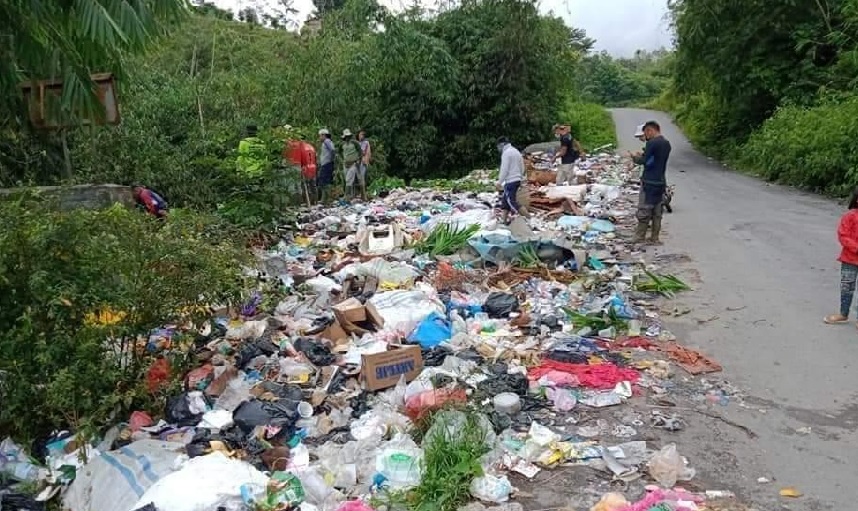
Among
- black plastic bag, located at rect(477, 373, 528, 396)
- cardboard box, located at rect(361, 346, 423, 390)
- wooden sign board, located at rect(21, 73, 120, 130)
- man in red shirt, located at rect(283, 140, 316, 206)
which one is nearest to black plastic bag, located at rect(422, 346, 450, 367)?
cardboard box, located at rect(361, 346, 423, 390)

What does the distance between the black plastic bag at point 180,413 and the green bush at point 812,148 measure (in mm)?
12500

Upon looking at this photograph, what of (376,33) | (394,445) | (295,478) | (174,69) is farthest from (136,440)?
(174,69)

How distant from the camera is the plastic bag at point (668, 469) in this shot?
3673 mm

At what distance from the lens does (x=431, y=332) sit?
236 inches

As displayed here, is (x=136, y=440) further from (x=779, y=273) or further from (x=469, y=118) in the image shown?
(x=469, y=118)

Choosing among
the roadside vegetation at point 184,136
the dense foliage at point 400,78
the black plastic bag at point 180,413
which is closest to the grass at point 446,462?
the black plastic bag at point 180,413

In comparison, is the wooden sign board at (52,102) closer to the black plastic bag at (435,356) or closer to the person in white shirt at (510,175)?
the black plastic bag at (435,356)

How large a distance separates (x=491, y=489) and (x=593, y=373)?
174 centimetres

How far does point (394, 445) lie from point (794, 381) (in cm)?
281

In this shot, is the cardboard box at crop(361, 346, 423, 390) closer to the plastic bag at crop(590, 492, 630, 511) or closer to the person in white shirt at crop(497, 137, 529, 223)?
the plastic bag at crop(590, 492, 630, 511)

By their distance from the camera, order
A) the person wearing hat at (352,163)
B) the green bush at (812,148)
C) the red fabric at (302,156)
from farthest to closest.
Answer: the person wearing hat at (352,163)
the green bush at (812,148)
the red fabric at (302,156)

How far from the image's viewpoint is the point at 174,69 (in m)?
23.1

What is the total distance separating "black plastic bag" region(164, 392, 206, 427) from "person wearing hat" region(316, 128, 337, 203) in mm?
10091

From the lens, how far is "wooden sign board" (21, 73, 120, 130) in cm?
694
